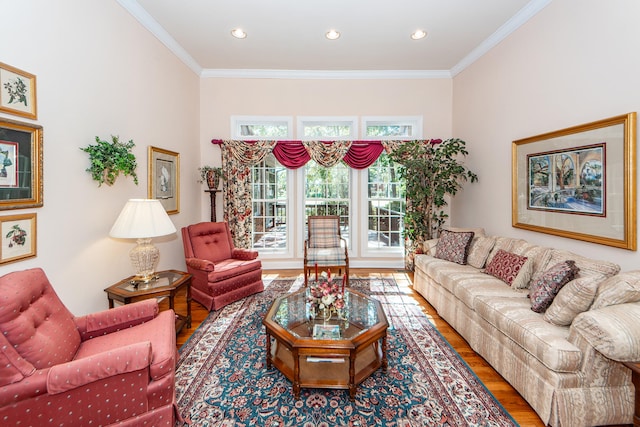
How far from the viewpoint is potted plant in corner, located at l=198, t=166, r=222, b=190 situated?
4.60 metres

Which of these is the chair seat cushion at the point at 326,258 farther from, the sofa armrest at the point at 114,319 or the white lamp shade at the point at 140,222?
the sofa armrest at the point at 114,319

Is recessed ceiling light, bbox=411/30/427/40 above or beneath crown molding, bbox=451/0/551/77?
above

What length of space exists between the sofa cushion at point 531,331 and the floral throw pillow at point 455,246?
1148 mm

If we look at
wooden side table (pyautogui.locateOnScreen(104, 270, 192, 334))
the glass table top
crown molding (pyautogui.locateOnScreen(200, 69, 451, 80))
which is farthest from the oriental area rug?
crown molding (pyautogui.locateOnScreen(200, 69, 451, 80))

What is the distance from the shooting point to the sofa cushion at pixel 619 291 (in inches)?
72.2

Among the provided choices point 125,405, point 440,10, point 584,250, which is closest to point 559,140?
point 584,250

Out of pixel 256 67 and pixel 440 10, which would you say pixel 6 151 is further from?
pixel 440 10

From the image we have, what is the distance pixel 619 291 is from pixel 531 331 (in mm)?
612

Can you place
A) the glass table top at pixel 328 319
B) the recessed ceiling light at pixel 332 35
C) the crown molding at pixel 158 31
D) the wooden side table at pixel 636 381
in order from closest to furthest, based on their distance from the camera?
the wooden side table at pixel 636 381 → the glass table top at pixel 328 319 → the crown molding at pixel 158 31 → the recessed ceiling light at pixel 332 35

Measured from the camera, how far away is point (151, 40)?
3.52 meters

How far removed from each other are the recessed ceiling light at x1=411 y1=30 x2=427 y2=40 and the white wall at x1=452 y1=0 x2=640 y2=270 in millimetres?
1030

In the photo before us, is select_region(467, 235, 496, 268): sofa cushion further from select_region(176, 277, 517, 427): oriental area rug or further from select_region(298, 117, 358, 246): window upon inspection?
select_region(298, 117, 358, 246): window

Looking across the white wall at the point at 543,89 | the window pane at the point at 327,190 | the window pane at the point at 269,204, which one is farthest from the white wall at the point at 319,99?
the window pane at the point at 327,190

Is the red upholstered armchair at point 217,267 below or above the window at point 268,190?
below
